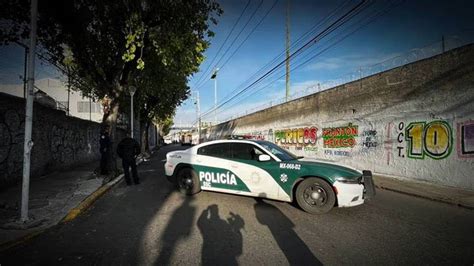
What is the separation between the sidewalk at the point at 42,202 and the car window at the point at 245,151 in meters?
3.73

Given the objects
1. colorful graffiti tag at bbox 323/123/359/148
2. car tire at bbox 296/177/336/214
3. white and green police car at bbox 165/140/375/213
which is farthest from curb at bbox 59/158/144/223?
colorful graffiti tag at bbox 323/123/359/148

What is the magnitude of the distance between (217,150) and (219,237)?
306 cm

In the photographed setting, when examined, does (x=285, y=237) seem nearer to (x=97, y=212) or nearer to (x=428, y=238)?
(x=428, y=238)

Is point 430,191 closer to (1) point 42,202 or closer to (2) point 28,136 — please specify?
(2) point 28,136

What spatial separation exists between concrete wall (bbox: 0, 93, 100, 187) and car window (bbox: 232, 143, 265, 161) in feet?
19.9

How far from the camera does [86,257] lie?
3648 mm

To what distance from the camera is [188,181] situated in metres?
7.33

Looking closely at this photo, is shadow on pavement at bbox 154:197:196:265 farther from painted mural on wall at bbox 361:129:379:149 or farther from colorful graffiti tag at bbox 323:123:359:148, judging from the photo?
colorful graffiti tag at bbox 323:123:359:148

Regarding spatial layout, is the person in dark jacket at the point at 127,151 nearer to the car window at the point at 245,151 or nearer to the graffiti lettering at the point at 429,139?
the car window at the point at 245,151

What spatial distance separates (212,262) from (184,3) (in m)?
8.81

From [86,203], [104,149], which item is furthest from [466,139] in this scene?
[104,149]

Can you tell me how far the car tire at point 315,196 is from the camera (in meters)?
5.60

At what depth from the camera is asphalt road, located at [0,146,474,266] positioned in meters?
3.65

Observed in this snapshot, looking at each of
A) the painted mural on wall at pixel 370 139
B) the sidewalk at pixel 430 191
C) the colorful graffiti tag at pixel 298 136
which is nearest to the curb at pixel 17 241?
the sidewalk at pixel 430 191
